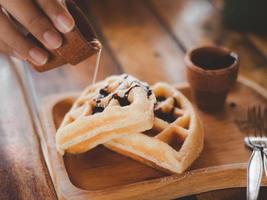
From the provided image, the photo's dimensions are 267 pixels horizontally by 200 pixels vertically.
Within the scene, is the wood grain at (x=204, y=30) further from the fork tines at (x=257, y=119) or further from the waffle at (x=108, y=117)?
the waffle at (x=108, y=117)

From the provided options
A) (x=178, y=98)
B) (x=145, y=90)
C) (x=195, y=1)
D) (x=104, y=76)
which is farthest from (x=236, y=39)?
(x=145, y=90)

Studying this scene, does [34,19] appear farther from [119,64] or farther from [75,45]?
[119,64]

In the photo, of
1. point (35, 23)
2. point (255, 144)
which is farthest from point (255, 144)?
point (35, 23)

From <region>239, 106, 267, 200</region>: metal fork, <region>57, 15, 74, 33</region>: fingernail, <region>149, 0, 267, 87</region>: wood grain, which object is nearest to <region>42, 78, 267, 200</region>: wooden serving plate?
<region>239, 106, 267, 200</region>: metal fork

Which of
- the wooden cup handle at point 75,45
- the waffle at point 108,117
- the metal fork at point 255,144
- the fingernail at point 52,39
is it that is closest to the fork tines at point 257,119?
the metal fork at point 255,144

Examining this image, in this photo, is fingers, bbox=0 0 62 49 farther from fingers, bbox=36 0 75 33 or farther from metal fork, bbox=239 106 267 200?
metal fork, bbox=239 106 267 200

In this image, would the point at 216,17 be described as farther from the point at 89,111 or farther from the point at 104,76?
the point at 89,111
